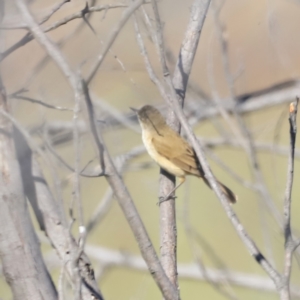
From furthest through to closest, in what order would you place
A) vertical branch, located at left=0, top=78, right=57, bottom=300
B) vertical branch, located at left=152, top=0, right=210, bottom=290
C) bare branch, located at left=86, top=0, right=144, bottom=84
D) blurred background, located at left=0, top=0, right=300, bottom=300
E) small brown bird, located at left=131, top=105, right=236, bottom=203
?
small brown bird, located at left=131, top=105, right=236, bottom=203 → blurred background, located at left=0, top=0, right=300, bottom=300 → vertical branch, located at left=152, top=0, right=210, bottom=290 → vertical branch, located at left=0, top=78, right=57, bottom=300 → bare branch, located at left=86, top=0, right=144, bottom=84

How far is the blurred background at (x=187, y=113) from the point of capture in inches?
133

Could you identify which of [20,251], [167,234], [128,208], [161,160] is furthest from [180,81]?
[128,208]

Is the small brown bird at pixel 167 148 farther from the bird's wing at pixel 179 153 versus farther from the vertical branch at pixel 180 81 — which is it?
the vertical branch at pixel 180 81

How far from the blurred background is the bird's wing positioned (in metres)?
0.12

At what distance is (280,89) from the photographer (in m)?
3.99

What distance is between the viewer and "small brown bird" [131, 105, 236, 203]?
3832 millimetres

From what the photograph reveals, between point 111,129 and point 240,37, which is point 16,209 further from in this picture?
point 240,37

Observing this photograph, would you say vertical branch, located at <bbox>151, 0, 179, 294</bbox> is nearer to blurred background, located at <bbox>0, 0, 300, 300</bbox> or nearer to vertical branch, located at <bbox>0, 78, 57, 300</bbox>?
blurred background, located at <bbox>0, 0, 300, 300</bbox>

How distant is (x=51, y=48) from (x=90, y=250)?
9.42ft

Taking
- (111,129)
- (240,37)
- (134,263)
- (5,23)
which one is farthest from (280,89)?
(240,37)

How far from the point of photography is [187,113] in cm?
425

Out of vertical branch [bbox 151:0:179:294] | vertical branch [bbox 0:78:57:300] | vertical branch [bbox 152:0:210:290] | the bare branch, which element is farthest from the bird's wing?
the bare branch

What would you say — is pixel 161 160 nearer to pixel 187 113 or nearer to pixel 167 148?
pixel 167 148

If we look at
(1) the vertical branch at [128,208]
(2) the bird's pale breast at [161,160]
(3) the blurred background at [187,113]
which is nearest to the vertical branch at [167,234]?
(3) the blurred background at [187,113]
